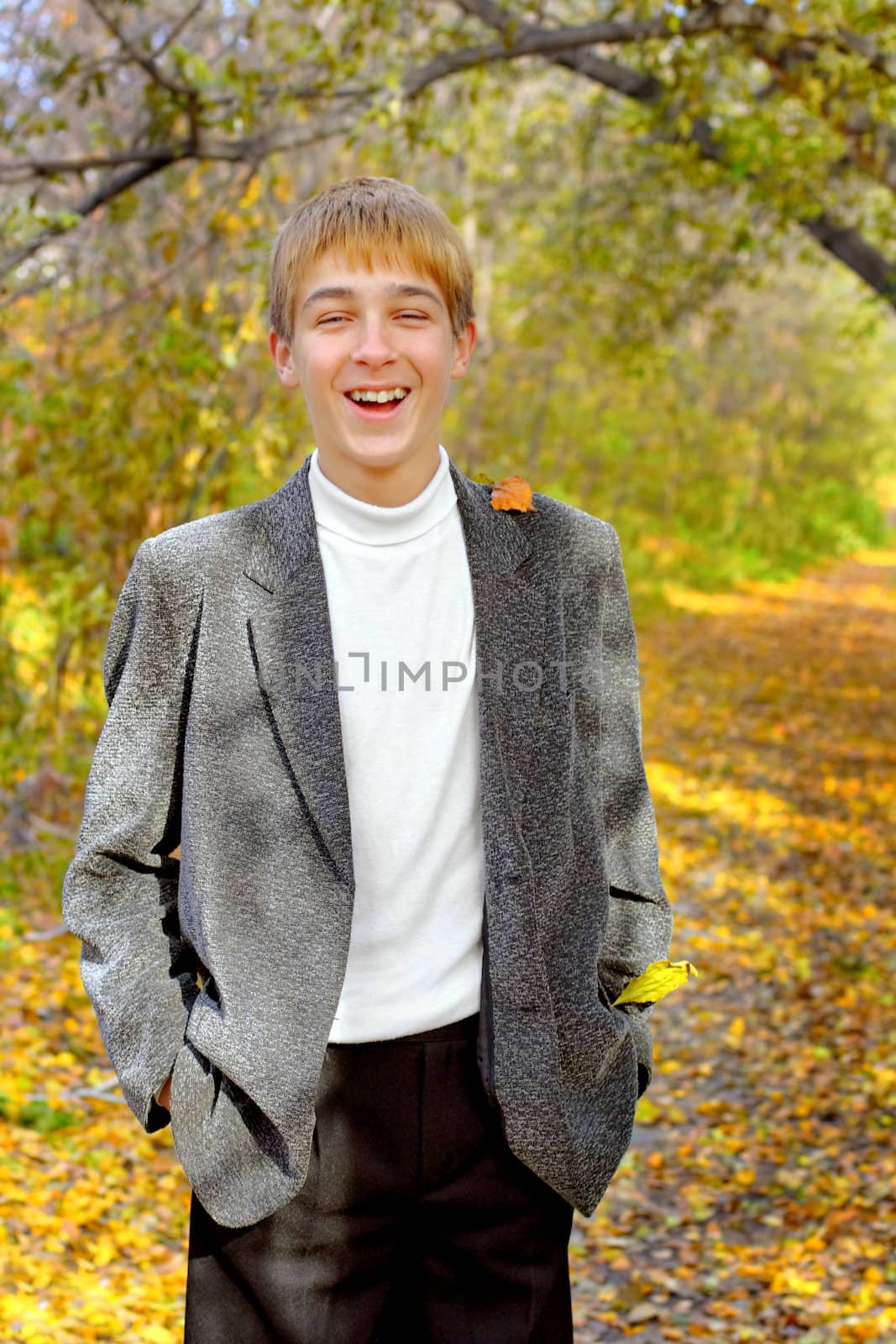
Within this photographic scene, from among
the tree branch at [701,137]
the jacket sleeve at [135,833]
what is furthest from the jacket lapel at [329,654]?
the tree branch at [701,137]

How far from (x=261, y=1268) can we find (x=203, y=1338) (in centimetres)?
12

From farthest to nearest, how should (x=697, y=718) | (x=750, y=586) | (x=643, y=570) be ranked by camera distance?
1. (x=750, y=586)
2. (x=643, y=570)
3. (x=697, y=718)

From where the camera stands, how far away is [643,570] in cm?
1719

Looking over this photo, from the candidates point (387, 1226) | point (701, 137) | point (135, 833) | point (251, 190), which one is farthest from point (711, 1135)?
point (701, 137)

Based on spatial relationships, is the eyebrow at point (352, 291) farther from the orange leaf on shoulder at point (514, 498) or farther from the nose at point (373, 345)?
the orange leaf on shoulder at point (514, 498)

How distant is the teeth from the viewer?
1.83 meters

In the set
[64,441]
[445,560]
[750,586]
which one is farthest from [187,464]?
[750,586]

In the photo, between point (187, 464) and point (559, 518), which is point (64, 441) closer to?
point (187, 464)

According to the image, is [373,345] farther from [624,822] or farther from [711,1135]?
[711,1135]

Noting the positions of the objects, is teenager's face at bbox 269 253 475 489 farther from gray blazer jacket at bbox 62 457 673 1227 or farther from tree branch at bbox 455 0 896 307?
tree branch at bbox 455 0 896 307

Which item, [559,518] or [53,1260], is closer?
[559,518]

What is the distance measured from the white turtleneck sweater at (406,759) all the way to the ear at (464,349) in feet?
0.64

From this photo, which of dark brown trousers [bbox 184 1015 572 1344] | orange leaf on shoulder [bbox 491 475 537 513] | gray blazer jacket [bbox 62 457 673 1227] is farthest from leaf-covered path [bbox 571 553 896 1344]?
orange leaf on shoulder [bbox 491 475 537 513]

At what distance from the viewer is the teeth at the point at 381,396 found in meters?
1.83
